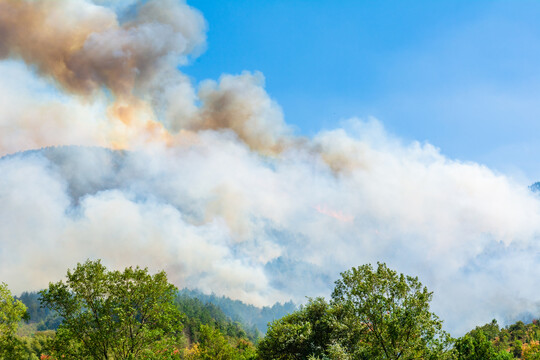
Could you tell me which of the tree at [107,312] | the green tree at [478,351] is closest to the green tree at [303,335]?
the tree at [107,312]

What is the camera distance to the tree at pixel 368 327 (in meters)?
34.8

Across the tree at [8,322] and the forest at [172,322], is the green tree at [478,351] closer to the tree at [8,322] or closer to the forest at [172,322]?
the forest at [172,322]

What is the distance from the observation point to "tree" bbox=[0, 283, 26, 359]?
41062 millimetres

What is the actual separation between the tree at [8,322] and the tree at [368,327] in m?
29.4

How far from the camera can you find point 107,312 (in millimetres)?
40156

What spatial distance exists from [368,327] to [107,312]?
2862 cm

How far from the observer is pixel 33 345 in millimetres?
114562

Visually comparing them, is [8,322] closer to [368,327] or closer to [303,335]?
[303,335]

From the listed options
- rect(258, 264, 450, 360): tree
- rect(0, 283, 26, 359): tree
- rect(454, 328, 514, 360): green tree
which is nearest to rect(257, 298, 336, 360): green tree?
rect(258, 264, 450, 360): tree

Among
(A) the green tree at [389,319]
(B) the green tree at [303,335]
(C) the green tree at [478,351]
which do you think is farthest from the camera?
(C) the green tree at [478,351]

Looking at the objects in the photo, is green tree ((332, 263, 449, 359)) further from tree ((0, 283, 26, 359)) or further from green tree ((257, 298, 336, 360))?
tree ((0, 283, 26, 359))

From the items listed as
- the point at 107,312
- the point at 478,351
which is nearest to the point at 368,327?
the point at 107,312

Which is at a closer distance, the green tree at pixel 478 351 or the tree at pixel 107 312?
the tree at pixel 107 312

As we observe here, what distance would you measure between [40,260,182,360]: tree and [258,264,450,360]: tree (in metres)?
13.9
